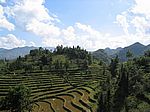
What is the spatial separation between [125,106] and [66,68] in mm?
96769

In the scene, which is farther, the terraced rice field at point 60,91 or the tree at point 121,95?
the terraced rice field at point 60,91

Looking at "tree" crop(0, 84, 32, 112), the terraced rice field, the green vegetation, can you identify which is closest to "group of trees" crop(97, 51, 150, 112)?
the green vegetation

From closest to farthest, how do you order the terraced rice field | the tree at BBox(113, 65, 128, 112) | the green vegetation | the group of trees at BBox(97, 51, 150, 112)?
1. the group of trees at BBox(97, 51, 150, 112)
2. the green vegetation
3. the tree at BBox(113, 65, 128, 112)
4. the terraced rice field

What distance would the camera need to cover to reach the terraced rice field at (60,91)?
288 feet

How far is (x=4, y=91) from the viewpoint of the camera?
10981 centimetres

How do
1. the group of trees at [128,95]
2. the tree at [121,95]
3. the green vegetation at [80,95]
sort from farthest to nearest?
the tree at [121,95] → the green vegetation at [80,95] → the group of trees at [128,95]

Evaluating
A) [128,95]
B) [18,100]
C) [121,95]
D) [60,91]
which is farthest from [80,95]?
[18,100]

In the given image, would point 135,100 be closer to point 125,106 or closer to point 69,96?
point 125,106

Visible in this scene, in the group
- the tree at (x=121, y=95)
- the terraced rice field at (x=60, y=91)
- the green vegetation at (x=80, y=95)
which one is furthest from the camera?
the terraced rice field at (x=60, y=91)

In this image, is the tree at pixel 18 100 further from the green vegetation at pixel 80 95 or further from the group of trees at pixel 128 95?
the group of trees at pixel 128 95

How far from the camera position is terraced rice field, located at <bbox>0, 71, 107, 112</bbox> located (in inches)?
3457

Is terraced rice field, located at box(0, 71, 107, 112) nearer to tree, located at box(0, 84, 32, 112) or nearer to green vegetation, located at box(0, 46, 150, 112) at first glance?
green vegetation, located at box(0, 46, 150, 112)

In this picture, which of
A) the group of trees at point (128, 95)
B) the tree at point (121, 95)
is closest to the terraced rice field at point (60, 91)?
the group of trees at point (128, 95)

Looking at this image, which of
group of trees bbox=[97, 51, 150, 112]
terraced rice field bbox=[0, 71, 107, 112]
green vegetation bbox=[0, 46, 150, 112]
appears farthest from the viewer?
terraced rice field bbox=[0, 71, 107, 112]
